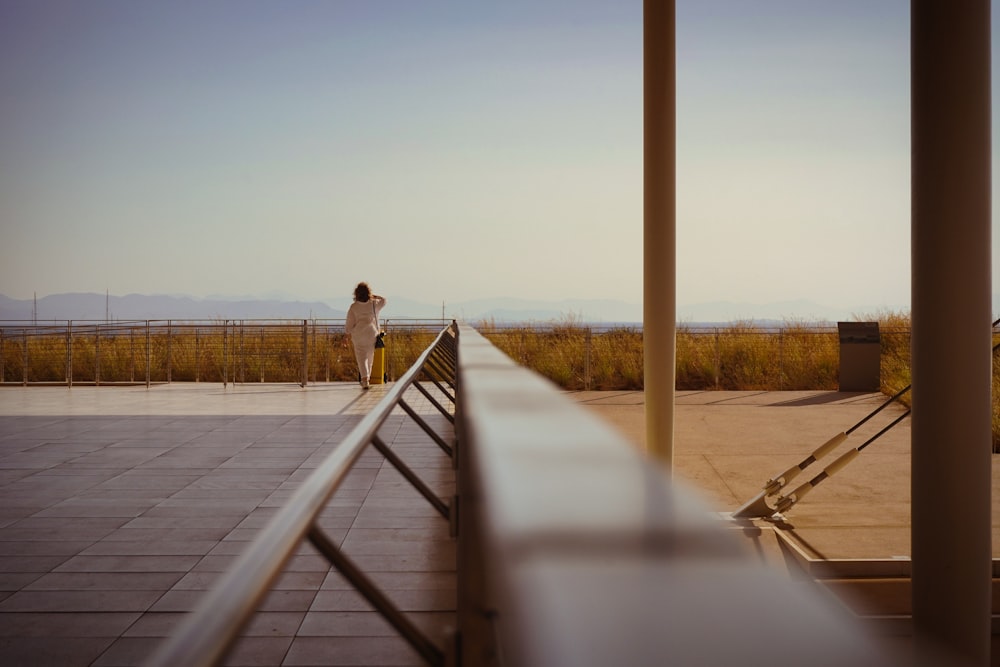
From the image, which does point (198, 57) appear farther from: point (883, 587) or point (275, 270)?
point (275, 270)

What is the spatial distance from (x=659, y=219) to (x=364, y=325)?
687 cm

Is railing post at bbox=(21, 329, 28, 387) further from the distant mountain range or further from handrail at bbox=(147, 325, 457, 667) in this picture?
handrail at bbox=(147, 325, 457, 667)

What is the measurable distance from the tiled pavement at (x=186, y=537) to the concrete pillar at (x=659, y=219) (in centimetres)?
188

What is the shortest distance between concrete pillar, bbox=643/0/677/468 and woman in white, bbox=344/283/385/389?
21.6ft

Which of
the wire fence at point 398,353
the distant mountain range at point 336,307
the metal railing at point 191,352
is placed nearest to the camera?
the wire fence at point 398,353

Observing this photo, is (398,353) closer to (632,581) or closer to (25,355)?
(25,355)

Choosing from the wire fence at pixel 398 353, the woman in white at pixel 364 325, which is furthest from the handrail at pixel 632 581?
the wire fence at pixel 398 353

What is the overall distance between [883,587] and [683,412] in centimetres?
578

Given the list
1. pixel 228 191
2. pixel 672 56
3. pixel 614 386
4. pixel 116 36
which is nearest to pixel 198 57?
pixel 116 36

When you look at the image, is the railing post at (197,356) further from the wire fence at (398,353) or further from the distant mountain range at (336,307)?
the distant mountain range at (336,307)

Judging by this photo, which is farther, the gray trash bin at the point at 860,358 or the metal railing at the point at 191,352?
the metal railing at the point at 191,352

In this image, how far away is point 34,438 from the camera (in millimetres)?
7586

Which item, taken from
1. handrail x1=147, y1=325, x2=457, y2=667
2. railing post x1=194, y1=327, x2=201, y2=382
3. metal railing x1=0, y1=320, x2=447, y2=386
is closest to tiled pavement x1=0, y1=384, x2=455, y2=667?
handrail x1=147, y1=325, x2=457, y2=667

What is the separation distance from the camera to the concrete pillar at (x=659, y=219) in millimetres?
6188
